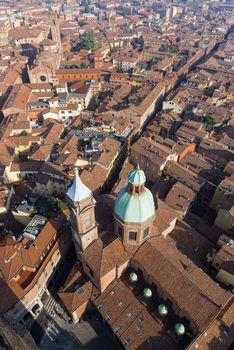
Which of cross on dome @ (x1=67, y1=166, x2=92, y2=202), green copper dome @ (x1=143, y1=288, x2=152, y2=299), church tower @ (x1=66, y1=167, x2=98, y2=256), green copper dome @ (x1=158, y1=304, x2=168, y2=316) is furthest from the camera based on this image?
green copper dome @ (x1=143, y1=288, x2=152, y2=299)

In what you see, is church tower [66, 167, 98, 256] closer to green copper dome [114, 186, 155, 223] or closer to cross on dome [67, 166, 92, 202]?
cross on dome [67, 166, 92, 202]

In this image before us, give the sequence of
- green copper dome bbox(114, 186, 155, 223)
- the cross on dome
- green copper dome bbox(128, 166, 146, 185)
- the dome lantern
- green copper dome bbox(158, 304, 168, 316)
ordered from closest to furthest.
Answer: the cross on dome → green copper dome bbox(128, 166, 146, 185) → green copper dome bbox(114, 186, 155, 223) → green copper dome bbox(158, 304, 168, 316) → the dome lantern

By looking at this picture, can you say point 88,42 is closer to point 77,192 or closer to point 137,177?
point 137,177

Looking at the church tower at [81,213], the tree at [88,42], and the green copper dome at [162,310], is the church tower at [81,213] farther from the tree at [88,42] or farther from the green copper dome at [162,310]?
the tree at [88,42]

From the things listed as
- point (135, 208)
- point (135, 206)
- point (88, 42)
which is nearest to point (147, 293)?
point (135, 208)

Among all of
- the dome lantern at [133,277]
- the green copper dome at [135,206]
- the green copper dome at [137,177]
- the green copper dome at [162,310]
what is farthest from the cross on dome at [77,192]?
the green copper dome at [162,310]

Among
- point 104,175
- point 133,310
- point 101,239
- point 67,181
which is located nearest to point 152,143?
point 104,175

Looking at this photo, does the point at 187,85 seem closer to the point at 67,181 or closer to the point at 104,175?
the point at 104,175

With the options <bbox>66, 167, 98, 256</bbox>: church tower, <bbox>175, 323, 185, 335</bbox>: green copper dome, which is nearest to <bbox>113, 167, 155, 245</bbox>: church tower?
<bbox>66, 167, 98, 256</bbox>: church tower
